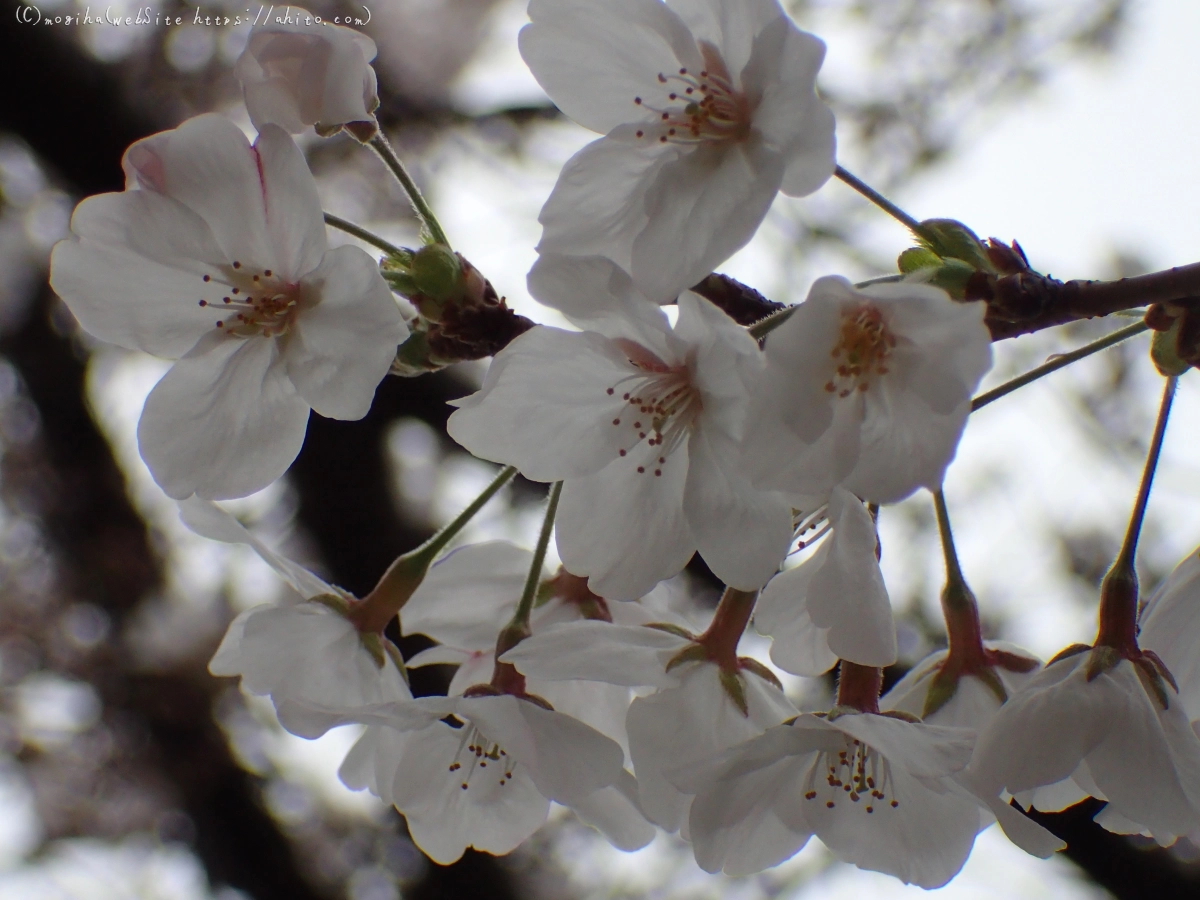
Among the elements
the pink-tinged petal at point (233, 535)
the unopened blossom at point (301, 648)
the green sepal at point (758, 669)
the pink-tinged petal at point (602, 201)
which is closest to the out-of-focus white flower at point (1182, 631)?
the green sepal at point (758, 669)

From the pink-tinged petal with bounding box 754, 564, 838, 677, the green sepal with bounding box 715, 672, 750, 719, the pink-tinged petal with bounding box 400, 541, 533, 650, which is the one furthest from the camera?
the pink-tinged petal with bounding box 400, 541, 533, 650

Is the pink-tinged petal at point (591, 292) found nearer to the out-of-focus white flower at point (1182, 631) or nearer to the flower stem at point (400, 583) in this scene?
the flower stem at point (400, 583)

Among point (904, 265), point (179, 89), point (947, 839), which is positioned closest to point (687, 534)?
point (904, 265)

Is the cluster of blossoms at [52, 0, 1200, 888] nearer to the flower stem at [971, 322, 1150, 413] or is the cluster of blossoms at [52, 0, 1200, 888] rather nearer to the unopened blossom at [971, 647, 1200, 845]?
the unopened blossom at [971, 647, 1200, 845]

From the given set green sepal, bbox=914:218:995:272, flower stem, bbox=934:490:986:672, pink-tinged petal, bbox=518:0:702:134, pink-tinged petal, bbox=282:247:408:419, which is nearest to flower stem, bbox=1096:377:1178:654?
flower stem, bbox=934:490:986:672

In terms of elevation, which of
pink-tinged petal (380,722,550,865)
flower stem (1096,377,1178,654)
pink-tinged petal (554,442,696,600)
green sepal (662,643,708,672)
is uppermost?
flower stem (1096,377,1178,654)
